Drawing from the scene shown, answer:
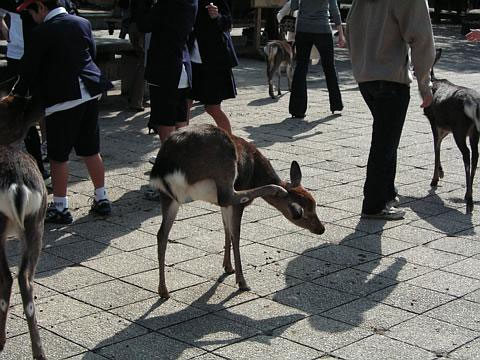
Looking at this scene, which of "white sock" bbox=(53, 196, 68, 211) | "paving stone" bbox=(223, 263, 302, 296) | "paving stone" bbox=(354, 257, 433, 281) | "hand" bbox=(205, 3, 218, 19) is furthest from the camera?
"hand" bbox=(205, 3, 218, 19)

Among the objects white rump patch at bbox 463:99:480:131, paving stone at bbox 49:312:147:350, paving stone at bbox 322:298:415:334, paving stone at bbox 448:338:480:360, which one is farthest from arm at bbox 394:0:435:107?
paving stone at bbox 49:312:147:350

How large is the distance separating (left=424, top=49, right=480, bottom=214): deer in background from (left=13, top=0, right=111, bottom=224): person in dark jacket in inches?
116

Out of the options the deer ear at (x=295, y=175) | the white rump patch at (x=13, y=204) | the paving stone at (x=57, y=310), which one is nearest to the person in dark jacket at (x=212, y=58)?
the deer ear at (x=295, y=175)

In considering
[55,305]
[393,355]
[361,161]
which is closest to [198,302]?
[55,305]

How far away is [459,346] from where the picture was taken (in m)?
4.71

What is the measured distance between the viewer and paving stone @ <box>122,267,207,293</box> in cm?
557

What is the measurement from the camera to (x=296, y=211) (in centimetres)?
563

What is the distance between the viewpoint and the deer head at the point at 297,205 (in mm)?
5673

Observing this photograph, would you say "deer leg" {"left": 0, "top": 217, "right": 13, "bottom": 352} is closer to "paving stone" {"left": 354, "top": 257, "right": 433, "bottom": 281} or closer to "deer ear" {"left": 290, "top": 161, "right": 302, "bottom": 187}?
"deer ear" {"left": 290, "top": 161, "right": 302, "bottom": 187}

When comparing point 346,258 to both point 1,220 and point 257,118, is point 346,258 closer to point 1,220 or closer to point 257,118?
point 1,220

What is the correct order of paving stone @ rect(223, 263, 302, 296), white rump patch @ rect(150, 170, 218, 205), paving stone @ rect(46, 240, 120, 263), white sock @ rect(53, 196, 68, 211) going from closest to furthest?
1. white rump patch @ rect(150, 170, 218, 205)
2. paving stone @ rect(223, 263, 302, 296)
3. paving stone @ rect(46, 240, 120, 263)
4. white sock @ rect(53, 196, 68, 211)

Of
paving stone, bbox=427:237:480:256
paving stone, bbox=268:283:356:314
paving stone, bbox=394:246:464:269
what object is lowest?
paving stone, bbox=427:237:480:256

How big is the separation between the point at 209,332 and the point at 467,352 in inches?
54.1

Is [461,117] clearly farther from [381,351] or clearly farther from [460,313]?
[381,351]
